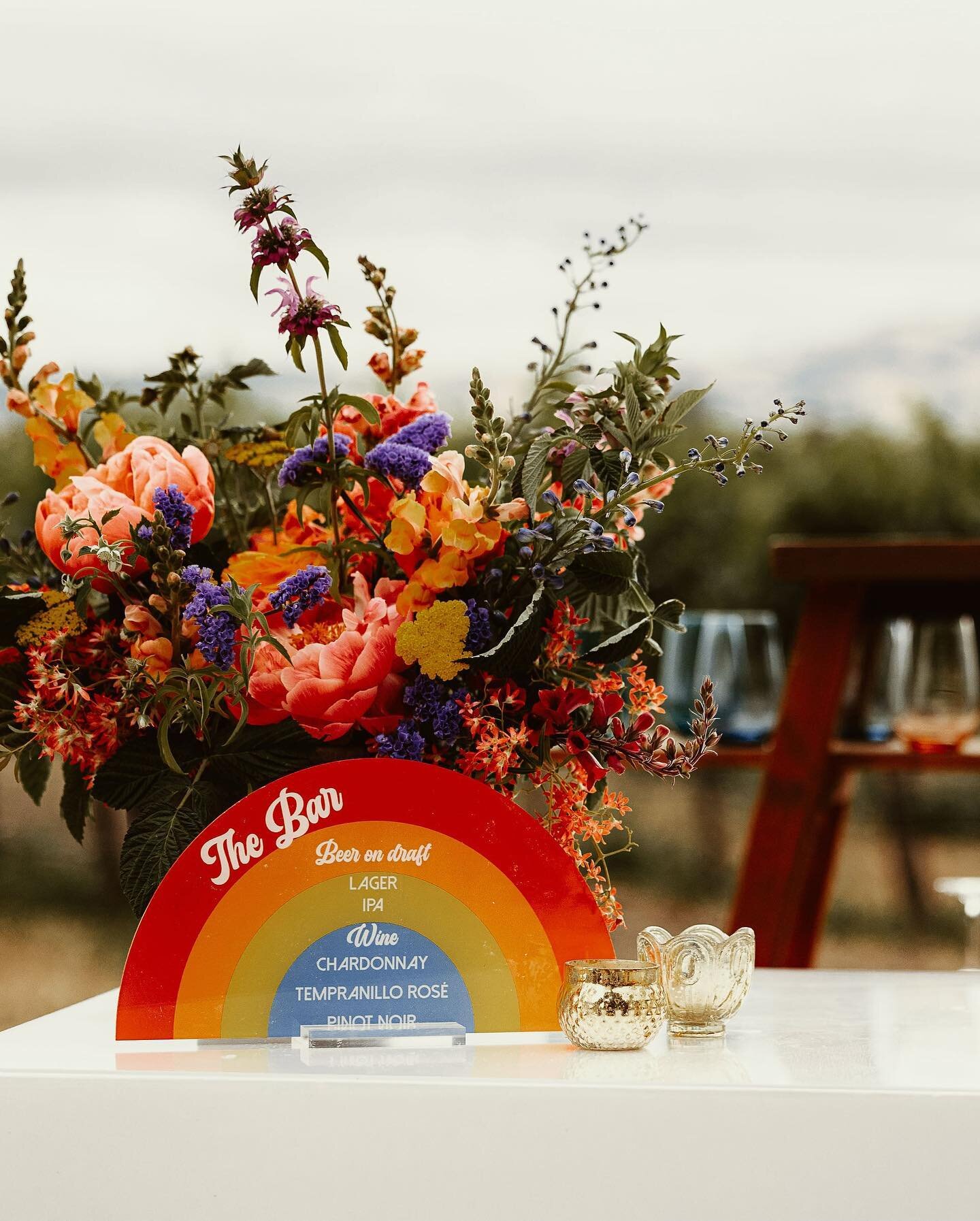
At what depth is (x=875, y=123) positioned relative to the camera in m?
3.57

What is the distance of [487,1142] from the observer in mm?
519

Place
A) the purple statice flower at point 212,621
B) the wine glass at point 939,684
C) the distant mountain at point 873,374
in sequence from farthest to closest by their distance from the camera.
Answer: the distant mountain at point 873,374 < the wine glass at point 939,684 < the purple statice flower at point 212,621

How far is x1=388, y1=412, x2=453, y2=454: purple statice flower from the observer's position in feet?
2.27

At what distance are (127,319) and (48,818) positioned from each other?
4.80 ft

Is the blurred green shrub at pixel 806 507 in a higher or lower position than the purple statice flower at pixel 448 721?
higher

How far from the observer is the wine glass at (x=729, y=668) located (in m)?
1.80

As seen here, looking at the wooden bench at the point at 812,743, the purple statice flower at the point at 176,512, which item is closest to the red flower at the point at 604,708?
the purple statice flower at the point at 176,512

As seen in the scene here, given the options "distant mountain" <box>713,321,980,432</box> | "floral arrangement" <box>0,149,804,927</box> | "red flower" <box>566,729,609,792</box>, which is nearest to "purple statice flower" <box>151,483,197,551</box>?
"floral arrangement" <box>0,149,804,927</box>

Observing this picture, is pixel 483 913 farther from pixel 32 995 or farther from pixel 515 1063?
pixel 32 995

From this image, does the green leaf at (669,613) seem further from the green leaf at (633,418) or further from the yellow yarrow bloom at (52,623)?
the yellow yarrow bloom at (52,623)

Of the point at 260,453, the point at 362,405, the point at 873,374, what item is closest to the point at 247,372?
the point at 260,453

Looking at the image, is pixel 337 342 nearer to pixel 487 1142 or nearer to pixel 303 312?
pixel 303 312

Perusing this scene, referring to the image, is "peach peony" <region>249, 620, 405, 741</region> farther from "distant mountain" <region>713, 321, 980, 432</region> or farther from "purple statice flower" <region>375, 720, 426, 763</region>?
"distant mountain" <region>713, 321, 980, 432</region>

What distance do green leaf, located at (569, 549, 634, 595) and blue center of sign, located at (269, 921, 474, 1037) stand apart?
18 cm
